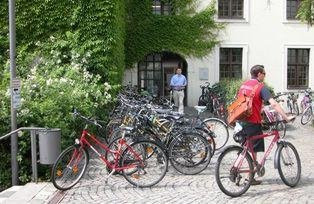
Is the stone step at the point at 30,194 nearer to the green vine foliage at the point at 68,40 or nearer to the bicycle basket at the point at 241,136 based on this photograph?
the bicycle basket at the point at 241,136

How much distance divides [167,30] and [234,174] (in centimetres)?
1752

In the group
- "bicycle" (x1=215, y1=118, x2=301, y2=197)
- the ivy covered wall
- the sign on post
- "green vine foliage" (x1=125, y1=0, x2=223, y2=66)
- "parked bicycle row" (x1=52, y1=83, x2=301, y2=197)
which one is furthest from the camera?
"green vine foliage" (x1=125, y1=0, x2=223, y2=66)

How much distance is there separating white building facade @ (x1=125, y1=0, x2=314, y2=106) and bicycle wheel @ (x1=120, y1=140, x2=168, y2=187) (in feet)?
54.6

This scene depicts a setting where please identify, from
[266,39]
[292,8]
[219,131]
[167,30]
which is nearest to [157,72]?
[167,30]

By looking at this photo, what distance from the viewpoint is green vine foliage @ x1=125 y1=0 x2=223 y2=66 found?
969 inches

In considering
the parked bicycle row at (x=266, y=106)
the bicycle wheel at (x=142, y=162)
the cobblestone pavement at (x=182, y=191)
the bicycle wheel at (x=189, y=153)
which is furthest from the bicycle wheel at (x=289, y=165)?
the parked bicycle row at (x=266, y=106)

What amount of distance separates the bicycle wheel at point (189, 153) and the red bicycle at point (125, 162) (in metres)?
0.76

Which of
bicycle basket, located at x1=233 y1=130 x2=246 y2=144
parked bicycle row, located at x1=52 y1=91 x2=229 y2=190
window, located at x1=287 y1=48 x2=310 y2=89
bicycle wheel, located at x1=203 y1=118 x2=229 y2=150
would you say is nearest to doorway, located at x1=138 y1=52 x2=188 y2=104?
window, located at x1=287 y1=48 x2=310 y2=89

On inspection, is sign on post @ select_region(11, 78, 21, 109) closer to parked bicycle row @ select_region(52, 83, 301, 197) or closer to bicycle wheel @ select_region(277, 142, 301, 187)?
parked bicycle row @ select_region(52, 83, 301, 197)

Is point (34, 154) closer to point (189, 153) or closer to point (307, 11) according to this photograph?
point (189, 153)

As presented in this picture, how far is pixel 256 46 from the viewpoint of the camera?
25.3 m

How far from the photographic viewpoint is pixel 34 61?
57.1ft

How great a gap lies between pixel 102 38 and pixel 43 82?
5.37 meters

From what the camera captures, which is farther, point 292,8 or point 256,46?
point 292,8
